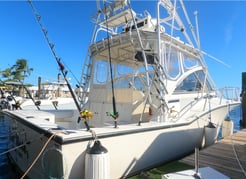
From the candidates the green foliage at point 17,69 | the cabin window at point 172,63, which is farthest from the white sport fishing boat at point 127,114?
the green foliage at point 17,69

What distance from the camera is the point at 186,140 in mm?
4336

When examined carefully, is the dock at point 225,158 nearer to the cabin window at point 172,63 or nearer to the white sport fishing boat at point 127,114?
the white sport fishing boat at point 127,114

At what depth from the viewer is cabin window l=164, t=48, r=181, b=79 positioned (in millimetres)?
4738

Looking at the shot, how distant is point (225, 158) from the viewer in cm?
432

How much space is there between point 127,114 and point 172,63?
178 centimetres

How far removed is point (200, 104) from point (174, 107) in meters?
1.40

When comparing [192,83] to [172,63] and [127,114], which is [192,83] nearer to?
[172,63]

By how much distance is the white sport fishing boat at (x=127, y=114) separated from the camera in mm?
2727

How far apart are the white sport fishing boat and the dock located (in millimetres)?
273

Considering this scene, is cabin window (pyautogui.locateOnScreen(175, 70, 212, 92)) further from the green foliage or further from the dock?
the green foliage

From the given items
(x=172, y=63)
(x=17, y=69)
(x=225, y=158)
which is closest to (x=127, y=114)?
(x=172, y=63)

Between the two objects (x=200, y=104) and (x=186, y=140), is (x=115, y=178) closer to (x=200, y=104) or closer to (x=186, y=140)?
(x=186, y=140)

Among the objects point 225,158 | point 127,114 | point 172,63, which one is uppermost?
point 172,63

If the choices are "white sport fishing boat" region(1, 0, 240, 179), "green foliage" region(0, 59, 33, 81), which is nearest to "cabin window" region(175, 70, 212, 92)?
"white sport fishing boat" region(1, 0, 240, 179)
